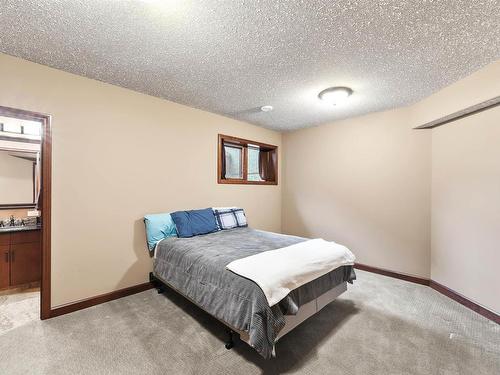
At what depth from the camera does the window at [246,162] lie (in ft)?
12.9

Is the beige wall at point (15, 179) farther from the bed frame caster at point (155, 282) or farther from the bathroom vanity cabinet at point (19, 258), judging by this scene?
the bed frame caster at point (155, 282)

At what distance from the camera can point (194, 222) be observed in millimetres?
3074

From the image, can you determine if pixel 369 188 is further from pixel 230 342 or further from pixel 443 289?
pixel 230 342

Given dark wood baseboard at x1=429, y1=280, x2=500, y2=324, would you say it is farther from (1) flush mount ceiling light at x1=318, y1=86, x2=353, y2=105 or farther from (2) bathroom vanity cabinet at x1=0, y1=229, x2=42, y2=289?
(2) bathroom vanity cabinet at x1=0, y1=229, x2=42, y2=289

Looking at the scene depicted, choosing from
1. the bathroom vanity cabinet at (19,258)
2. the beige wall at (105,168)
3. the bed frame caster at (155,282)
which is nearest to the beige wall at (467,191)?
the beige wall at (105,168)

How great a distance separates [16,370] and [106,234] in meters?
1.29

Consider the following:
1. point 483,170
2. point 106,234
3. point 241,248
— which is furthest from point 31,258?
point 483,170

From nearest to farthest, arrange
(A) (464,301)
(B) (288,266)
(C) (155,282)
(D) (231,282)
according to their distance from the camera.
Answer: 1. (D) (231,282)
2. (B) (288,266)
3. (A) (464,301)
4. (C) (155,282)

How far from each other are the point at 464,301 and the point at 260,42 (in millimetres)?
3442

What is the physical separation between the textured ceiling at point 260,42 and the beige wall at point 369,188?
80 cm

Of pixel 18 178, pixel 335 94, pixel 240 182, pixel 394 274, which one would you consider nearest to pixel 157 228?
pixel 240 182

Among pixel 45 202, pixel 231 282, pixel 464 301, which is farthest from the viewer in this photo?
pixel 464 301

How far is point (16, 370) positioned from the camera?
162cm

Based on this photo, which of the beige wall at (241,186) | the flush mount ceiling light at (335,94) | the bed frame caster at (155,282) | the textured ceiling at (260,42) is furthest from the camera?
the bed frame caster at (155,282)
